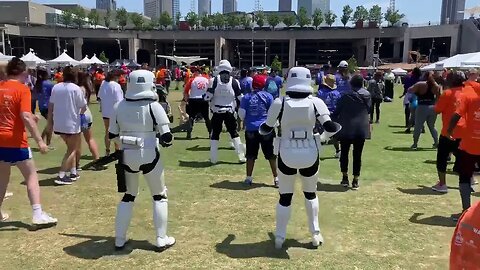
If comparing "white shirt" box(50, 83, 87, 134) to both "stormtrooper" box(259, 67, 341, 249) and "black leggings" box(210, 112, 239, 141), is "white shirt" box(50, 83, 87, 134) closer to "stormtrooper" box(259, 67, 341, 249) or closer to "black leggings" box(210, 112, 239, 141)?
"black leggings" box(210, 112, 239, 141)

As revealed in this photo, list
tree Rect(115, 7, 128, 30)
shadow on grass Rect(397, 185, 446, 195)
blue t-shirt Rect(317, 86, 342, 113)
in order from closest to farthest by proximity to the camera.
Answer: shadow on grass Rect(397, 185, 446, 195)
blue t-shirt Rect(317, 86, 342, 113)
tree Rect(115, 7, 128, 30)

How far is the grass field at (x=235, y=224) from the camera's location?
480 cm

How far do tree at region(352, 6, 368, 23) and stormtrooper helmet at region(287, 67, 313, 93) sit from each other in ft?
294

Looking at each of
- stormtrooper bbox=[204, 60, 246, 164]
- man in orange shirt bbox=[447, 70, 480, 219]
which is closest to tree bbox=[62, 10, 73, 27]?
stormtrooper bbox=[204, 60, 246, 164]

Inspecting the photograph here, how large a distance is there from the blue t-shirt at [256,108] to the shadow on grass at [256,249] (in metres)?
2.65

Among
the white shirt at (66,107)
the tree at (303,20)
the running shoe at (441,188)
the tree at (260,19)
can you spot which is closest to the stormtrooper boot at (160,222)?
the white shirt at (66,107)

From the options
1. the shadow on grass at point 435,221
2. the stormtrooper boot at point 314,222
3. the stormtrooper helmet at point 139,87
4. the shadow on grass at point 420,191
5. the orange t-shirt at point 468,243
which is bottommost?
the shadow on grass at point 420,191

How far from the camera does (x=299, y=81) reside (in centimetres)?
513

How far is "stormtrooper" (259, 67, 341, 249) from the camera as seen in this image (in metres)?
4.99

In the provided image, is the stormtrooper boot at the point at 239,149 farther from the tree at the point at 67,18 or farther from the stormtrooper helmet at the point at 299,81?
the tree at the point at 67,18

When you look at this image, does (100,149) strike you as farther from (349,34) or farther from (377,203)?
(349,34)

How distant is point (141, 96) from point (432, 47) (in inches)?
3265

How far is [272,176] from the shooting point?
8406 millimetres

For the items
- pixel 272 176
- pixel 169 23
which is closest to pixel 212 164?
pixel 272 176
